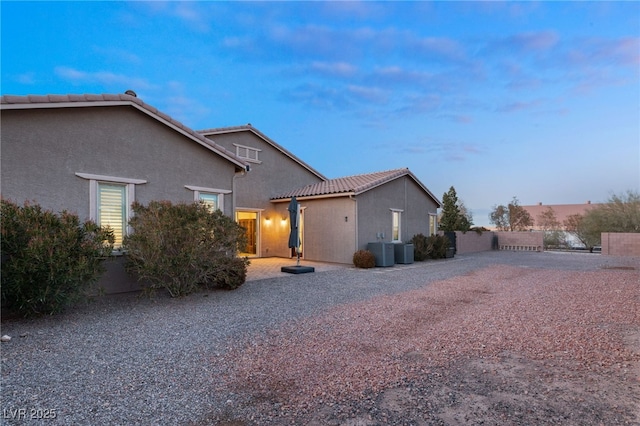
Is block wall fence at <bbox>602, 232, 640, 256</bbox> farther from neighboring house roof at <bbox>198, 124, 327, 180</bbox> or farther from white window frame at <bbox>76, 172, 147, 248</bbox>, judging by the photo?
white window frame at <bbox>76, 172, 147, 248</bbox>

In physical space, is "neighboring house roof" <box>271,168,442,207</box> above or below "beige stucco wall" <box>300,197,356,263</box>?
above

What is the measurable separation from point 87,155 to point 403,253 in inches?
492

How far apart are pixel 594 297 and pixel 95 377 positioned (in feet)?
33.2

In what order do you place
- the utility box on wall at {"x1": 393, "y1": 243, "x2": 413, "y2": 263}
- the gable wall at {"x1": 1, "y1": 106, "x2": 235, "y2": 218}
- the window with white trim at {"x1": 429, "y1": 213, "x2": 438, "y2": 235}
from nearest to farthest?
the gable wall at {"x1": 1, "y1": 106, "x2": 235, "y2": 218} < the utility box on wall at {"x1": 393, "y1": 243, "x2": 413, "y2": 263} < the window with white trim at {"x1": 429, "y1": 213, "x2": 438, "y2": 235}

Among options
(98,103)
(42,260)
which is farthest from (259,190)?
(42,260)

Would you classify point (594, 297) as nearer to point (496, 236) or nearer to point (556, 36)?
point (556, 36)

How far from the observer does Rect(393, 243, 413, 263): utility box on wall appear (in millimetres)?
15766

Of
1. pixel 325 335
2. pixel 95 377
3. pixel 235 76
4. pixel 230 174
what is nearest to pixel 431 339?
pixel 325 335

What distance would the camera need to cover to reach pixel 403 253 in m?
15.8

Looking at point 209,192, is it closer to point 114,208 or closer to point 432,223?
point 114,208

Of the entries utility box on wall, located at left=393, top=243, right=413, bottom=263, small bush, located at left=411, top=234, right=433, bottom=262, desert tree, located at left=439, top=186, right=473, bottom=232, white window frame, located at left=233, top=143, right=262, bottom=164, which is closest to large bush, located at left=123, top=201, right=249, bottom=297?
utility box on wall, located at left=393, top=243, right=413, bottom=263

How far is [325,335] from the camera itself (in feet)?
18.1

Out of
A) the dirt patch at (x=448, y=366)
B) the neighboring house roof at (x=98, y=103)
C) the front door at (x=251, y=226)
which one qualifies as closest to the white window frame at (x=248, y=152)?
the front door at (x=251, y=226)

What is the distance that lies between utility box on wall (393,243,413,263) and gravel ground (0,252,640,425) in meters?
7.64
